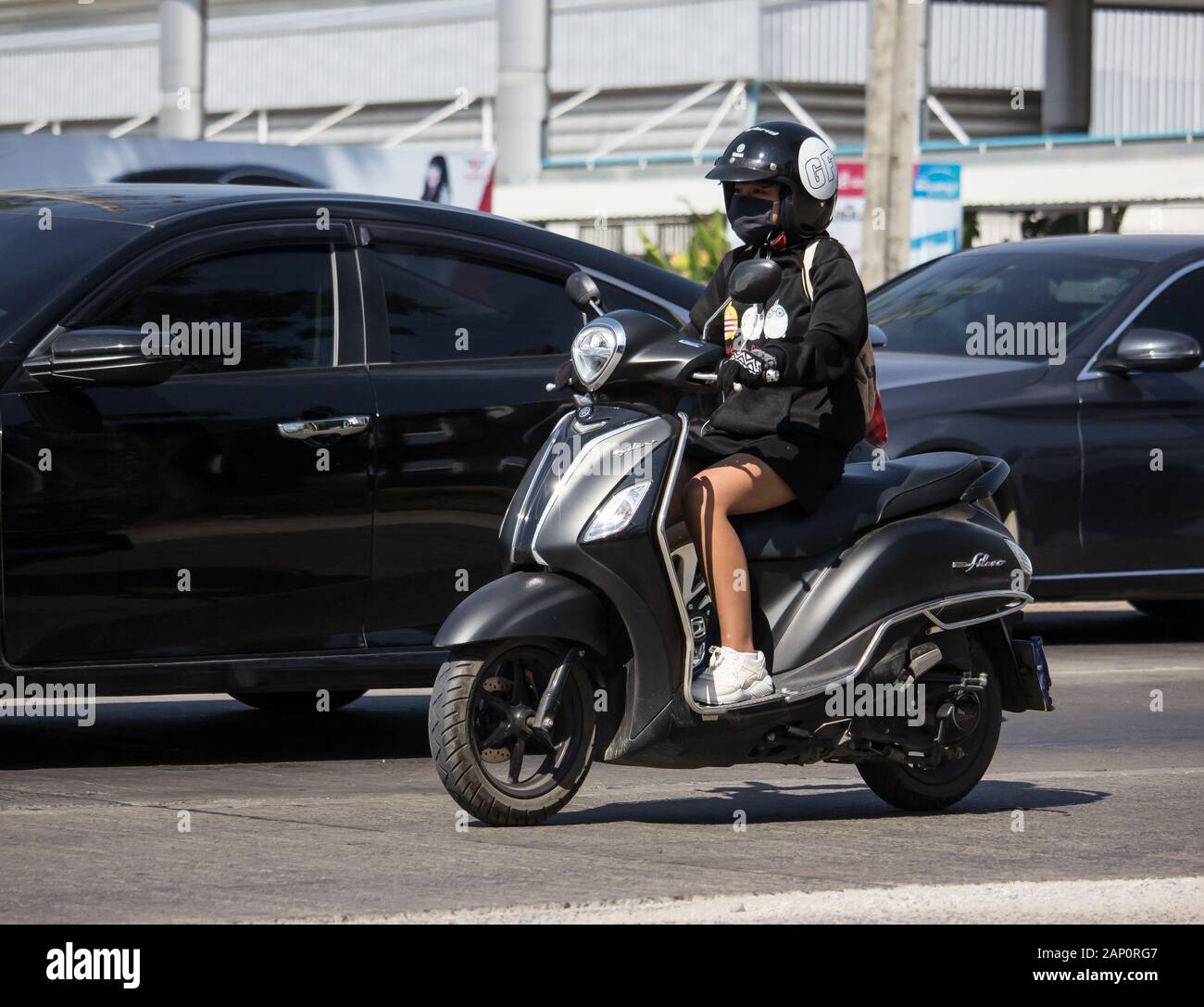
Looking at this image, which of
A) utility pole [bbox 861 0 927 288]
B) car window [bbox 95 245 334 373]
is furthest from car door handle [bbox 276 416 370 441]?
utility pole [bbox 861 0 927 288]

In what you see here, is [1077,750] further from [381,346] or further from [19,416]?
[19,416]

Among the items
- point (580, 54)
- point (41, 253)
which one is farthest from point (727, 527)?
point (580, 54)

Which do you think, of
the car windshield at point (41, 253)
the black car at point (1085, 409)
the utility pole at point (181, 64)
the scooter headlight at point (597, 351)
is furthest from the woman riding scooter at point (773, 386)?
the utility pole at point (181, 64)

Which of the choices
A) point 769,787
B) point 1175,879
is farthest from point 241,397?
point 1175,879

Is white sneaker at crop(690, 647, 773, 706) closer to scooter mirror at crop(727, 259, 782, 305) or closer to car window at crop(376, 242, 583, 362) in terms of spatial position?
scooter mirror at crop(727, 259, 782, 305)

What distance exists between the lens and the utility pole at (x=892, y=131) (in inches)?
694

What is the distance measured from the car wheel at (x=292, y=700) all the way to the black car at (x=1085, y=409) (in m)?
3.01

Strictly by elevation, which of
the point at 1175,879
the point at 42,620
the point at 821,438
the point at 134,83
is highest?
the point at 134,83

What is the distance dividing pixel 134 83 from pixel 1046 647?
139 feet

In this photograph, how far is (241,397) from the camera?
6.86 meters

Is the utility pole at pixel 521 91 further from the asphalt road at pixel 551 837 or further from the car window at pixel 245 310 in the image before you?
the car window at pixel 245 310

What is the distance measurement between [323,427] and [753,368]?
1.78 m

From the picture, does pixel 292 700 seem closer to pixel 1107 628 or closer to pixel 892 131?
pixel 1107 628

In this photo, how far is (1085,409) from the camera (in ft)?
34.6
